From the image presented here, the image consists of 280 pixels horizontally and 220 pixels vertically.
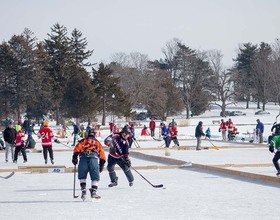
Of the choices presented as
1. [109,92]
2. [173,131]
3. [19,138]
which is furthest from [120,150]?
[109,92]

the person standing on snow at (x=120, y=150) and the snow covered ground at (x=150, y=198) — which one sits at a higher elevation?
the person standing on snow at (x=120, y=150)

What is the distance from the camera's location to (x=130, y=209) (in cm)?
1094

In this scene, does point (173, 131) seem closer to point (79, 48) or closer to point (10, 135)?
point (10, 135)

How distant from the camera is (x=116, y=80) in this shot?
73.8 metres

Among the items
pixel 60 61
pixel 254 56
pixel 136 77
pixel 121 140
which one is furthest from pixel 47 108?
pixel 121 140

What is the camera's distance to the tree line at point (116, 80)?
226 feet

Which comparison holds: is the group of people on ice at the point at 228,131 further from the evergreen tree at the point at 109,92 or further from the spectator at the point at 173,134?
the evergreen tree at the point at 109,92

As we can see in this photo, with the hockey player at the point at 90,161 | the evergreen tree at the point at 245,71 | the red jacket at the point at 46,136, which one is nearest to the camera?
the hockey player at the point at 90,161

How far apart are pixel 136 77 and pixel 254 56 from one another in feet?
77.6

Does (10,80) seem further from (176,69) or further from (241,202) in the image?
(241,202)

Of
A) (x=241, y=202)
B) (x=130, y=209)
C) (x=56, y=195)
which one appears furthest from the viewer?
(x=56, y=195)

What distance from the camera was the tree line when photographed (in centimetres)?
6875

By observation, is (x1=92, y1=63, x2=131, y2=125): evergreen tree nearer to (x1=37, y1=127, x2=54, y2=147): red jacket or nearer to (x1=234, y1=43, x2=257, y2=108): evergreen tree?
(x1=234, y1=43, x2=257, y2=108): evergreen tree

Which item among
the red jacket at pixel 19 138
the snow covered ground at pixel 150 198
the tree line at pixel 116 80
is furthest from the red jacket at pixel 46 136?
the tree line at pixel 116 80
